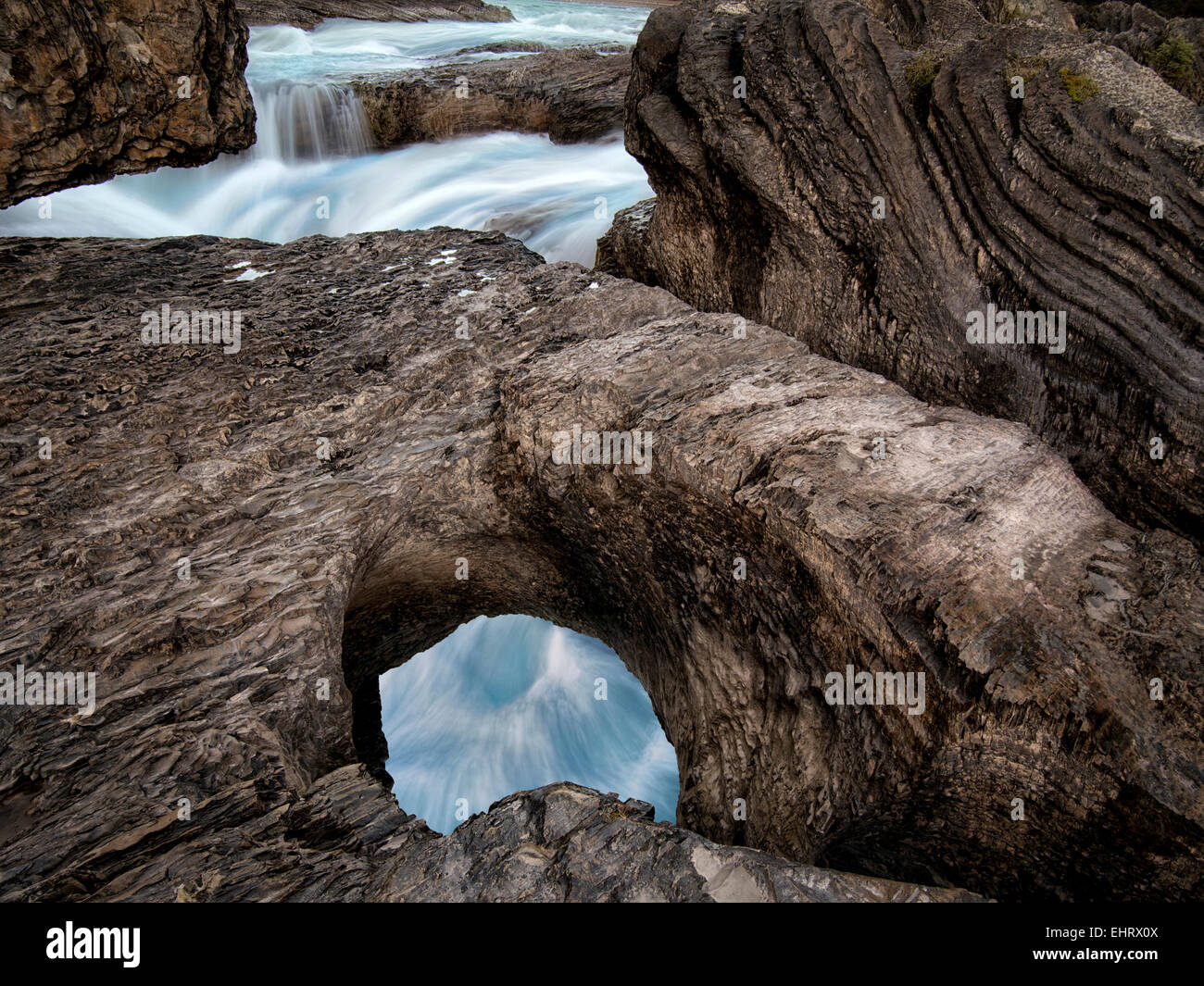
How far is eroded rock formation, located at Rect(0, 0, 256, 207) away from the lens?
4.99 meters

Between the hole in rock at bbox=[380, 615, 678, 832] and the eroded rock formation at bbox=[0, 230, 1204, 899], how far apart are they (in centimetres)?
805

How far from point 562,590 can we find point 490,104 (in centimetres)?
1127

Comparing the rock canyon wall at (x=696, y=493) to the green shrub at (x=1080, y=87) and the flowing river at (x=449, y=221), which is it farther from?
the flowing river at (x=449, y=221)

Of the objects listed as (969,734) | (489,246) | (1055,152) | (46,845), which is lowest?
(46,845)

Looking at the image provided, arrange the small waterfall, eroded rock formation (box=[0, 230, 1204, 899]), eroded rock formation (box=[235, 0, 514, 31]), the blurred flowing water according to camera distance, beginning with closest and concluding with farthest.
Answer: eroded rock formation (box=[0, 230, 1204, 899]), the blurred flowing water, the small waterfall, eroded rock formation (box=[235, 0, 514, 31])

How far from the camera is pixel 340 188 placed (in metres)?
12.5

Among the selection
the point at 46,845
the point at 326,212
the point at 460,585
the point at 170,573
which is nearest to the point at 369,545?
the point at 170,573

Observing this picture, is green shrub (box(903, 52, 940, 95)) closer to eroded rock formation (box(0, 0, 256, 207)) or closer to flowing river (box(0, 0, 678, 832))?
eroded rock formation (box(0, 0, 256, 207))

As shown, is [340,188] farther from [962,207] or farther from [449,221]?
[962,207]

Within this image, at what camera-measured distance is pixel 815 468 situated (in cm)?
394

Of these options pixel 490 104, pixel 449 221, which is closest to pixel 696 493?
pixel 449 221

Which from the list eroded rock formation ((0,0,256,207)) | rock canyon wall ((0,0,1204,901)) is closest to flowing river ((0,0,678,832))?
eroded rock formation ((0,0,256,207))
